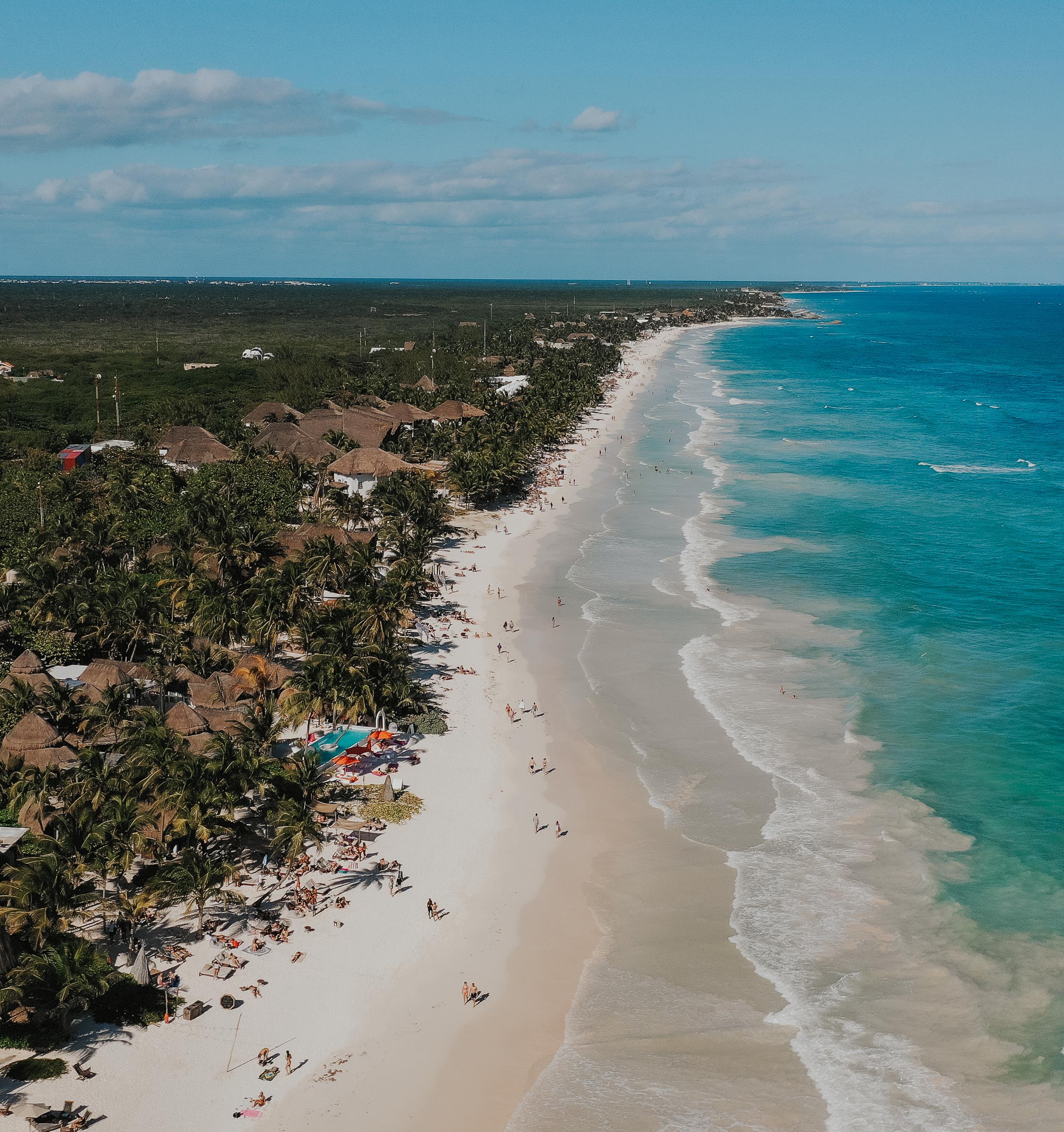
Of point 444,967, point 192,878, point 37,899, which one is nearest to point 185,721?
point 192,878

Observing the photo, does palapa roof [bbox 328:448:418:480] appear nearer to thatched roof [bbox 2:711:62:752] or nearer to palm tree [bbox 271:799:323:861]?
thatched roof [bbox 2:711:62:752]

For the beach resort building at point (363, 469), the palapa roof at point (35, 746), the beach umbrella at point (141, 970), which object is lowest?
the beach umbrella at point (141, 970)

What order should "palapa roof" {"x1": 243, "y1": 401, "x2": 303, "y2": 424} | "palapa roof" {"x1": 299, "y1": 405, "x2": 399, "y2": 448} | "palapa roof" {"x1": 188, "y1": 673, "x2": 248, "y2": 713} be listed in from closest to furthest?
"palapa roof" {"x1": 188, "y1": 673, "x2": 248, "y2": 713}, "palapa roof" {"x1": 299, "y1": 405, "x2": 399, "y2": 448}, "palapa roof" {"x1": 243, "y1": 401, "x2": 303, "y2": 424}

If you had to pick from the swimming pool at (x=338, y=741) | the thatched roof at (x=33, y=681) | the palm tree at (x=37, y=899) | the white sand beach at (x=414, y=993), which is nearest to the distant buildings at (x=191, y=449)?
the thatched roof at (x=33, y=681)

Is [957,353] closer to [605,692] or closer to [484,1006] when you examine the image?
[605,692]

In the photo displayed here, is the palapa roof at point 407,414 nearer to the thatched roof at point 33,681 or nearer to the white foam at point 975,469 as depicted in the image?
the white foam at point 975,469

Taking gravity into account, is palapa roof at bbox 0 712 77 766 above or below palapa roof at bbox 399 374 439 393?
below

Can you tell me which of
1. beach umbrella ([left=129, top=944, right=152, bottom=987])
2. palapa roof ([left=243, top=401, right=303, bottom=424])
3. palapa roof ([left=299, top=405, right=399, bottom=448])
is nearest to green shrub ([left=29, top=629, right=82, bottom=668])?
beach umbrella ([left=129, top=944, right=152, bottom=987])
